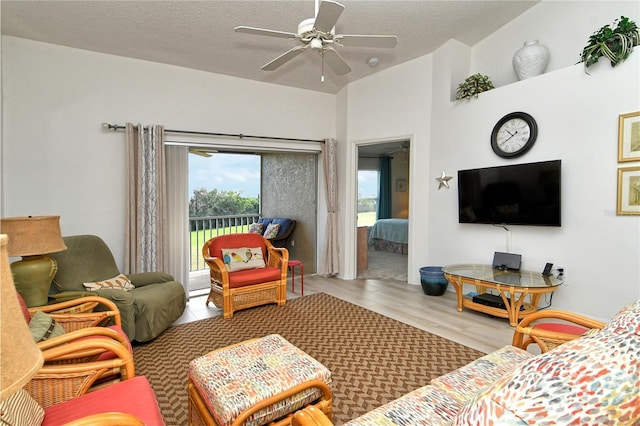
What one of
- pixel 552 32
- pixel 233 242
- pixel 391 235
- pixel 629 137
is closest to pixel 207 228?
pixel 233 242

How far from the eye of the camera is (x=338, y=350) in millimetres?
2867

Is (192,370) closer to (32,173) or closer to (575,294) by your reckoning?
(32,173)

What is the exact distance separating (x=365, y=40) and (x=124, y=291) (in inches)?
114

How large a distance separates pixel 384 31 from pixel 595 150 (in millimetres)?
2529

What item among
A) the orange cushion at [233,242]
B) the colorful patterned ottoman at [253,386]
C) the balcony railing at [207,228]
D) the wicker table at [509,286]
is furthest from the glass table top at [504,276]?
the balcony railing at [207,228]

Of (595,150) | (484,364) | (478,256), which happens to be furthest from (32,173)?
(595,150)

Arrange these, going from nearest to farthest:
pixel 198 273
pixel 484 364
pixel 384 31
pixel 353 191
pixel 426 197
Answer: pixel 484 364, pixel 384 31, pixel 426 197, pixel 353 191, pixel 198 273

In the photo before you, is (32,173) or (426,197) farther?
(426,197)

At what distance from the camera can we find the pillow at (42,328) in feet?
5.55

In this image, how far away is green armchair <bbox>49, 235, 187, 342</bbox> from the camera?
277 centimetres

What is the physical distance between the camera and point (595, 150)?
3.27 meters

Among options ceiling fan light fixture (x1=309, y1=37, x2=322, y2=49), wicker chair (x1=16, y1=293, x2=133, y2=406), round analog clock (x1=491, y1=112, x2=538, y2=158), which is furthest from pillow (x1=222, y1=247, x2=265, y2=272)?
round analog clock (x1=491, y1=112, x2=538, y2=158)

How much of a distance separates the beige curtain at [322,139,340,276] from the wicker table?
200 cm

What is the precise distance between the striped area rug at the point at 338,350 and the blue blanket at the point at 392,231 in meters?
3.81
